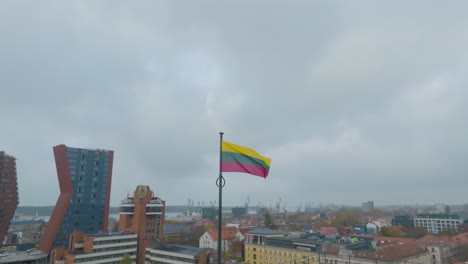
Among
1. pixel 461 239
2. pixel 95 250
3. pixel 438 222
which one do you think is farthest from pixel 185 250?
pixel 438 222

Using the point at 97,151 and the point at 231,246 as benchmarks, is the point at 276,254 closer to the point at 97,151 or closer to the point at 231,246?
the point at 231,246

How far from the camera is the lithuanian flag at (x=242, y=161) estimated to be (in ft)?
39.1

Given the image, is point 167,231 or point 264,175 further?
point 167,231

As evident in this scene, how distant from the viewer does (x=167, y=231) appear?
101 m

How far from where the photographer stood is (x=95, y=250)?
1953 inches

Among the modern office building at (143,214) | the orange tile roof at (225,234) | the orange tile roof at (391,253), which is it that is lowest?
the orange tile roof at (225,234)

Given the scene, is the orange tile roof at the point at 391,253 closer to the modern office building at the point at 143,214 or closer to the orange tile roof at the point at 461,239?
the orange tile roof at the point at 461,239

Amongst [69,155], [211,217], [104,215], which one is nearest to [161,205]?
[104,215]

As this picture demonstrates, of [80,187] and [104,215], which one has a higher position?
[80,187]

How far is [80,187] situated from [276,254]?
4571cm

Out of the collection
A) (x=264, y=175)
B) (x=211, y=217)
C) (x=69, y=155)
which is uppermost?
(x=69, y=155)

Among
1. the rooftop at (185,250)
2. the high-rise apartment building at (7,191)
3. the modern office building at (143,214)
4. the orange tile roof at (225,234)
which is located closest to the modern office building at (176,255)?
the rooftop at (185,250)

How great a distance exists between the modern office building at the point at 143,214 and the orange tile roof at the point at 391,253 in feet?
126

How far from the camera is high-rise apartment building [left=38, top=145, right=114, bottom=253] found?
63297 mm
